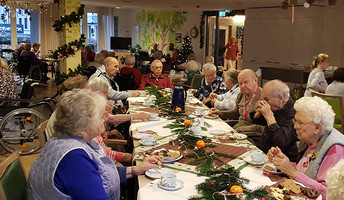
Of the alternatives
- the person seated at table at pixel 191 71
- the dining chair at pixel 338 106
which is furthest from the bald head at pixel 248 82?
the person seated at table at pixel 191 71

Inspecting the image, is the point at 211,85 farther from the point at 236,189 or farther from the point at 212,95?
the point at 236,189

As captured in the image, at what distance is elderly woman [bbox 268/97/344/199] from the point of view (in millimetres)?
2049

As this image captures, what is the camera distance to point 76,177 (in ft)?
5.21

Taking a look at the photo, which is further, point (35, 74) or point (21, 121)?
point (35, 74)

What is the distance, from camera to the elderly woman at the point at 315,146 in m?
2.05

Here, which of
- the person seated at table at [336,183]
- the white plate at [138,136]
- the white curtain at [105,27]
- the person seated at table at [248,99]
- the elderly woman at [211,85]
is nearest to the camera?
the person seated at table at [336,183]

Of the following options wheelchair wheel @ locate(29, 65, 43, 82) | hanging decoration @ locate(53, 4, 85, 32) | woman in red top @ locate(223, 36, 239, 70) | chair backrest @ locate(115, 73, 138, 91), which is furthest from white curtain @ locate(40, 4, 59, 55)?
chair backrest @ locate(115, 73, 138, 91)

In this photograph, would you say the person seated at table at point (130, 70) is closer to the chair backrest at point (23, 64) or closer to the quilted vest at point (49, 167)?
the quilted vest at point (49, 167)

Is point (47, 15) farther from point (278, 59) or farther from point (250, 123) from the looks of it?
point (250, 123)

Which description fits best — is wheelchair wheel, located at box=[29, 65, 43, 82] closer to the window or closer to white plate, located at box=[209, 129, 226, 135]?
the window

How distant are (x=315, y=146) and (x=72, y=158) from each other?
60.3 inches

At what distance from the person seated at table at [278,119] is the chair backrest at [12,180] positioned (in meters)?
1.93

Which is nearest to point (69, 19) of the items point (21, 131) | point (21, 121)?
point (21, 121)

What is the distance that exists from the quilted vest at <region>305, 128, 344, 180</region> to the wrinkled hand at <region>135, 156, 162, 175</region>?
96 cm
